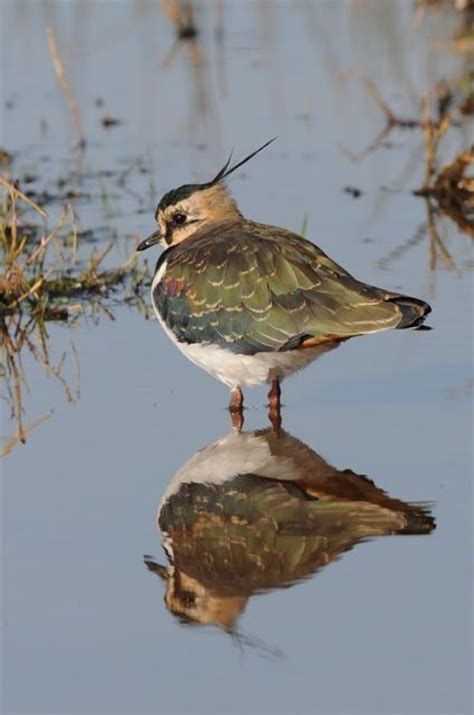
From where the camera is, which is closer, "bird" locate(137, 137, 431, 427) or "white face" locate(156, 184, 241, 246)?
"bird" locate(137, 137, 431, 427)

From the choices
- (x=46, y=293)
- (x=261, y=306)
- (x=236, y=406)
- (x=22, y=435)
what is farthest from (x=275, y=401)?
(x=46, y=293)

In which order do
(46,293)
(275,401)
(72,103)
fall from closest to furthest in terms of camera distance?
(275,401)
(46,293)
(72,103)

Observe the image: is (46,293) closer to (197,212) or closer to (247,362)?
(197,212)

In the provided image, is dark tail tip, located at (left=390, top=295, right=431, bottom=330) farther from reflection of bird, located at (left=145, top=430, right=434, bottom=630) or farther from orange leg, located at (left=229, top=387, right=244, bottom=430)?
orange leg, located at (left=229, top=387, right=244, bottom=430)

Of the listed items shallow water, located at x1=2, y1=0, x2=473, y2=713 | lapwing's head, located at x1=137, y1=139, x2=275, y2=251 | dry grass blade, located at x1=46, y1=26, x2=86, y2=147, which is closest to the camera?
shallow water, located at x1=2, y1=0, x2=473, y2=713

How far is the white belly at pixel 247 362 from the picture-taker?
7.73 metres

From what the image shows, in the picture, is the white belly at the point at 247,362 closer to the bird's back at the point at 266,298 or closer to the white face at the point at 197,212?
the bird's back at the point at 266,298

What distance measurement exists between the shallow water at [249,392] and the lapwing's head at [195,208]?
636 millimetres

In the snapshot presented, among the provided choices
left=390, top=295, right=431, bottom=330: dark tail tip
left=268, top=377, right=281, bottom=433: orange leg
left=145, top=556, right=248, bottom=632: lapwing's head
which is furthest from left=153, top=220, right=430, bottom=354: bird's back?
left=145, top=556, right=248, bottom=632: lapwing's head

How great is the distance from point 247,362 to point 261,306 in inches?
10.7

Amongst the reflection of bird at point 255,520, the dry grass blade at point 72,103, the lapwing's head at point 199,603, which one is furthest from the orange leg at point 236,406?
the dry grass blade at point 72,103

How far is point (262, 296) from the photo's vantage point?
25.2 feet

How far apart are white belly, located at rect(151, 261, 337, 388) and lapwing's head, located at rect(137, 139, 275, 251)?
79 cm

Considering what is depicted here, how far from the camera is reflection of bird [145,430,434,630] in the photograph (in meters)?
6.10
